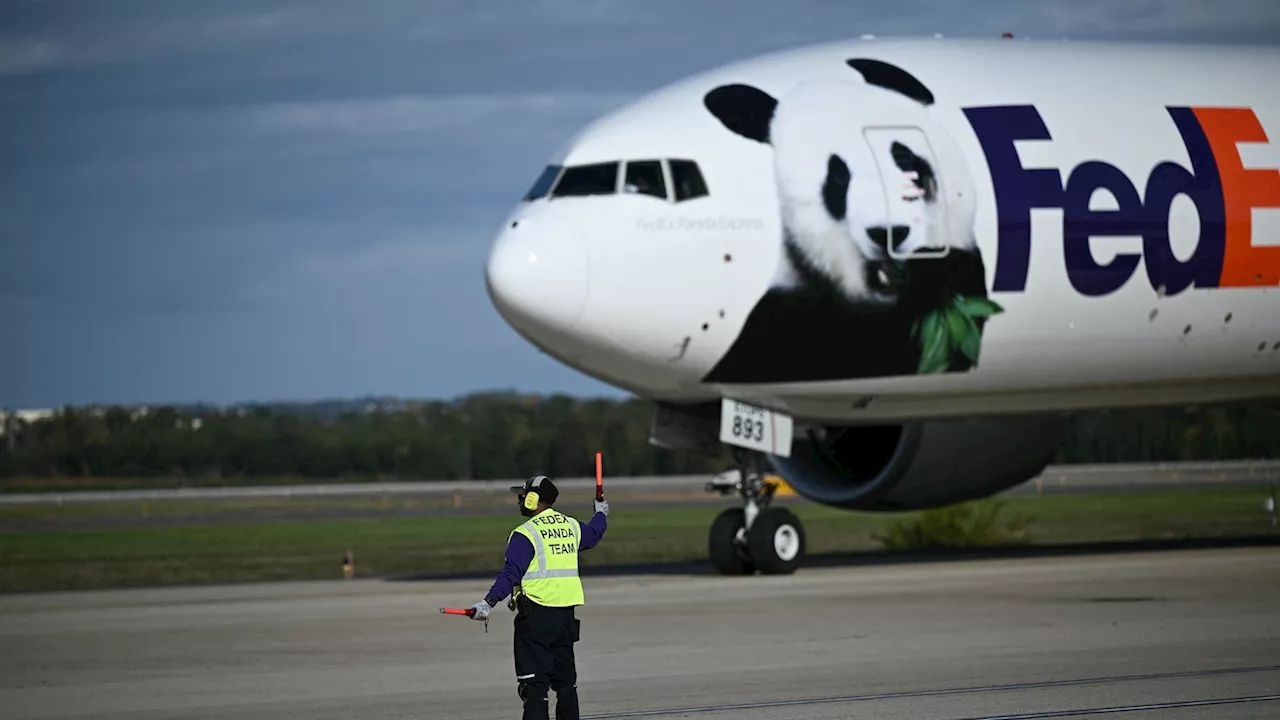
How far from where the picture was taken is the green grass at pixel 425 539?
88.4 feet

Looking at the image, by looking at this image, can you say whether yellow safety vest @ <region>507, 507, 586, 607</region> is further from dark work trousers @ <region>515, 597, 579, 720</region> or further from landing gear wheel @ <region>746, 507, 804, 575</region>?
landing gear wheel @ <region>746, 507, 804, 575</region>

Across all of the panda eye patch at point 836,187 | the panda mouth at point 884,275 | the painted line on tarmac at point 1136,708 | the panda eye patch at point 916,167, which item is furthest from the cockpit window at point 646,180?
the painted line on tarmac at point 1136,708

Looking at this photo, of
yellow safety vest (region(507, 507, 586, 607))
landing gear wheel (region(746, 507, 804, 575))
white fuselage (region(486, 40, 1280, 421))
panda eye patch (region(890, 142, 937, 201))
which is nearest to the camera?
yellow safety vest (region(507, 507, 586, 607))

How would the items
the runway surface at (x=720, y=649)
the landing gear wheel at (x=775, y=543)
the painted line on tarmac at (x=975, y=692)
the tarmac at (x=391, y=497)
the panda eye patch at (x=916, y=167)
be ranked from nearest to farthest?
the painted line on tarmac at (x=975, y=692) < the runway surface at (x=720, y=649) < the panda eye patch at (x=916, y=167) < the landing gear wheel at (x=775, y=543) < the tarmac at (x=391, y=497)

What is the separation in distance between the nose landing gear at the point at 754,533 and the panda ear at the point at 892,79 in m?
4.35

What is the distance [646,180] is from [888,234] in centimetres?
267

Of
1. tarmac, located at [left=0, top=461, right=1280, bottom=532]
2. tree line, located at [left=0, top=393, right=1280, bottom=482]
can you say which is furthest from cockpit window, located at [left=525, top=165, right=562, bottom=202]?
tree line, located at [left=0, top=393, right=1280, bottom=482]

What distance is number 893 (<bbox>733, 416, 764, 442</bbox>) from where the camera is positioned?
20875mm

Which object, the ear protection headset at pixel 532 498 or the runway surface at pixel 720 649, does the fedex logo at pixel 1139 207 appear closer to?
the runway surface at pixel 720 649

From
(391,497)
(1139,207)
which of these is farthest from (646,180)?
(391,497)

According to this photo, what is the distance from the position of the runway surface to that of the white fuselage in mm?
2351

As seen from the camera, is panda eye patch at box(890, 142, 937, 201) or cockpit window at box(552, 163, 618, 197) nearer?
cockpit window at box(552, 163, 618, 197)

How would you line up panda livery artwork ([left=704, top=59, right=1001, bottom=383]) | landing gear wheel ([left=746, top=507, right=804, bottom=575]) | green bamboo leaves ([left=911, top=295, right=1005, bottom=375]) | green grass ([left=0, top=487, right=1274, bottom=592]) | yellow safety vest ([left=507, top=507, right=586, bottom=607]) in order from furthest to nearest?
green grass ([left=0, top=487, right=1274, bottom=592]) → landing gear wheel ([left=746, top=507, right=804, bottom=575]) → green bamboo leaves ([left=911, top=295, right=1005, bottom=375]) → panda livery artwork ([left=704, top=59, right=1001, bottom=383]) → yellow safety vest ([left=507, top=507, right=586, bottom=607])

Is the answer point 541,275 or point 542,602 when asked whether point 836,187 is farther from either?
point 542,602
